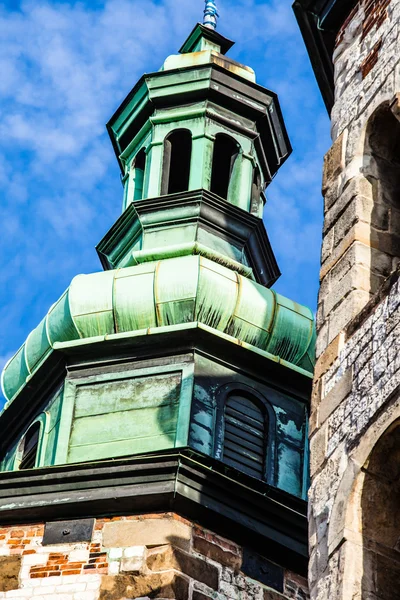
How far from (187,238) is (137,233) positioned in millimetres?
628

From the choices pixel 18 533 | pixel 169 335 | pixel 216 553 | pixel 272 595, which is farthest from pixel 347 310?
pixel 169 335

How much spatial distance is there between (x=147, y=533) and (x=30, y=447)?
289 centimetres

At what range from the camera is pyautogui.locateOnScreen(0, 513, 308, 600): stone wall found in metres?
13.2

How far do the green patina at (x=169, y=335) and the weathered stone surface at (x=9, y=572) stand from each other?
1462mm

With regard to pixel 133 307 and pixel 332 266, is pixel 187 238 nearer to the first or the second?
pixel 133 307

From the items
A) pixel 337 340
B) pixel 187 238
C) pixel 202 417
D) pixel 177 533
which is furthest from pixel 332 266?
pixel 187 238

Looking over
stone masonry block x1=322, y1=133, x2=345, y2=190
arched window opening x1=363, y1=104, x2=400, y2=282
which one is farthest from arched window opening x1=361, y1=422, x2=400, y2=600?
stone masonry block x1=322, y1=133, x2=345, y2=190

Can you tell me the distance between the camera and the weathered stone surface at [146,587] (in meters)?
13.1

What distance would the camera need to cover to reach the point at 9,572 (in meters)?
13.7

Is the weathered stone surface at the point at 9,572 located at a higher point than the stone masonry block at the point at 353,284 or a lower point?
higher

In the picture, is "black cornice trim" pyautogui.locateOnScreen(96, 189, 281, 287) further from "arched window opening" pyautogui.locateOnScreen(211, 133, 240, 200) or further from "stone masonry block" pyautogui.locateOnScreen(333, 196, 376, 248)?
"stone masonry block" pyautogui.locateOnScreen(333, 196, 376, 248)

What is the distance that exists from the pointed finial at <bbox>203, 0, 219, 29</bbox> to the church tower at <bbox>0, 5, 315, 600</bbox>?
65 centimetres

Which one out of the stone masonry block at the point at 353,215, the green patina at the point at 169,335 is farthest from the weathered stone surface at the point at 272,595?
the stone masonry block at the point at 353,215

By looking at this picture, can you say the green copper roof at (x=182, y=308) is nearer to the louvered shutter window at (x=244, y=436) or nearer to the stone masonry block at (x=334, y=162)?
the louvered shutter window at (x=244, y=436)
